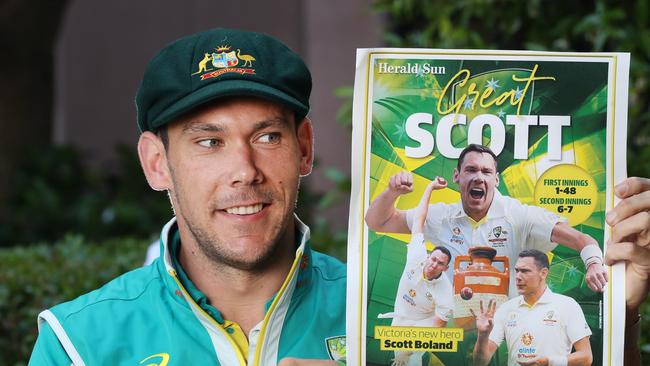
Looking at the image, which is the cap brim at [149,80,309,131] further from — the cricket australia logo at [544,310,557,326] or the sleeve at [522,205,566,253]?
the cricket australia logo at [544,310,557,326]

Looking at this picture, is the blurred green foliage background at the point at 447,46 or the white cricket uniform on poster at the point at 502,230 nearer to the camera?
the white cricket uniform on poster at the point at 502,230

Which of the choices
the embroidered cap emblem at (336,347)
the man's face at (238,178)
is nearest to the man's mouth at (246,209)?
the man's face at (238,178)

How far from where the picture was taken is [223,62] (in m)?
2.50

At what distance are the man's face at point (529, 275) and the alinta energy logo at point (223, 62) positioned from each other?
75 cm

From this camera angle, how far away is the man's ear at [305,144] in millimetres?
2645

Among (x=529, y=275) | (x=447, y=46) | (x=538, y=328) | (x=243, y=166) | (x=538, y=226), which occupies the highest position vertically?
(x=447, y=46)

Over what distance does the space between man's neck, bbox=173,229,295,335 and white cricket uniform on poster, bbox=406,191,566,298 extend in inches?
18.8

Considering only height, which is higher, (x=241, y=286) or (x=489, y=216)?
(x=489, y=216)

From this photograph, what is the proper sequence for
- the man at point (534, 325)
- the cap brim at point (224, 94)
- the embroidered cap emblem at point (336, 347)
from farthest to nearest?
1. the embroidered cap emblem at point (336, 347)
2. the cap brim at point (224, 94)
3. the man at point (534, 325)

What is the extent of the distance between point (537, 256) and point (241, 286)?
72 centimetres

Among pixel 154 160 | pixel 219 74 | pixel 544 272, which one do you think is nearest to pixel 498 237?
pixel 544 272

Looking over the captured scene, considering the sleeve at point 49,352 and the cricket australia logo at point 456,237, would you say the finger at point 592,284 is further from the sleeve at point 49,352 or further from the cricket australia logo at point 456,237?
the sleeve at point 49,352

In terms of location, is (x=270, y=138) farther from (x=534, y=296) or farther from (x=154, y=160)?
(x=534, y=296)

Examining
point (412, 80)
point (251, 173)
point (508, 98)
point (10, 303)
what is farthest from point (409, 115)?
point (10, 303)
